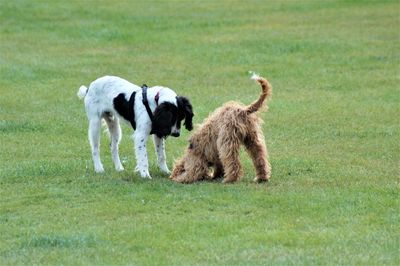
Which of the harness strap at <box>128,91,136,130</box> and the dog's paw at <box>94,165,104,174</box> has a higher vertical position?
the harness strap at <box>128,91,136,130</box>

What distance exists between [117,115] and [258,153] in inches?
76.9

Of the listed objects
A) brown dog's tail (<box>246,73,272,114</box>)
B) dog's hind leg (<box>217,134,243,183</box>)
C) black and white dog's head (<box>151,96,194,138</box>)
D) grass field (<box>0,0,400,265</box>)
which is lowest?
grass field (<box>0,0,400,265</box>)

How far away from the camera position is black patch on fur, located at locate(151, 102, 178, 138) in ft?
39.3

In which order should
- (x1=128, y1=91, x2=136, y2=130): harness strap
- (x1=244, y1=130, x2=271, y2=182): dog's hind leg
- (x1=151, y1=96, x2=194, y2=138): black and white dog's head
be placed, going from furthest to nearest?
(x1=128, y1=91, x2=136, y2=130): harness strap < (x1=151, y1=96, x2=194, y2=138): black and white dog's head < (x1=244, y1=130, x2=271, y2=182): dog's hind leg

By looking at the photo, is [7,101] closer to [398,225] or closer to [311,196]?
[311,196]

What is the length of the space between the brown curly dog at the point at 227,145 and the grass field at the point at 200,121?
8.7 inches

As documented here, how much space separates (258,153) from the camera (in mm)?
11930

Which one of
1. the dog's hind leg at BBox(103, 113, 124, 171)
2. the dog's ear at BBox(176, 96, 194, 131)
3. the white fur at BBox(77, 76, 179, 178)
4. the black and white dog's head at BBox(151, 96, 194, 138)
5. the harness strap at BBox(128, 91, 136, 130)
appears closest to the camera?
the black and white dog's head at BBox(151, 96, 194, 138)

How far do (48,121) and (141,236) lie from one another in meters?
7.49

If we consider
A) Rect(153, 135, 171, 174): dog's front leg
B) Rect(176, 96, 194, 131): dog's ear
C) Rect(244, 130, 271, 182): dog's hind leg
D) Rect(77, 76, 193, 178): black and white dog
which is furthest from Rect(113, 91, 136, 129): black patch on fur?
Rect(244, 130, 271, 182): dog's hind leg

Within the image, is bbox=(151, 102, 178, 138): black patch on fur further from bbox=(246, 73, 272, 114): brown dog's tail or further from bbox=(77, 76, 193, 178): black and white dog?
bbox=(246, 73, 272, 114): brown dog's tail

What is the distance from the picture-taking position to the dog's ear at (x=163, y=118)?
1197cm

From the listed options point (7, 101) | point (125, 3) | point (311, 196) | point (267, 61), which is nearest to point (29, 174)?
point (311, 196)

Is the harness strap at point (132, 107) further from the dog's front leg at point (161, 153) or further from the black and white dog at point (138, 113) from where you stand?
the dog's front leg at point (161, 153)
